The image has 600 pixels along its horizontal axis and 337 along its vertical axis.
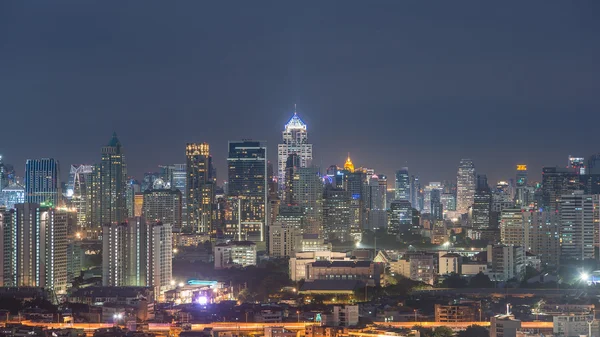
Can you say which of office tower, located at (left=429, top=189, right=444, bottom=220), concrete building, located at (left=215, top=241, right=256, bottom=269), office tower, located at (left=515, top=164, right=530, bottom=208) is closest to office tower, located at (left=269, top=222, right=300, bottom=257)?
concrete building, located at (left=215, top=241, right=256, bottom=269)

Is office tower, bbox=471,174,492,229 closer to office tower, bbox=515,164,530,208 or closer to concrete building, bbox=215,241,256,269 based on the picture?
office tower, bbox=515,164,530,208

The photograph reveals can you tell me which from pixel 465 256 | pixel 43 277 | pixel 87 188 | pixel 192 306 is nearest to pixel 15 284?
pixel 43 277

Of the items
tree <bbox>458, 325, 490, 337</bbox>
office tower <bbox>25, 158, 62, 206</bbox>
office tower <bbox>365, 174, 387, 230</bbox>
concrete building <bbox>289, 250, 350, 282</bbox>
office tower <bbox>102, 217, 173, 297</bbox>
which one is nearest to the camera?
tree <bbox>458, 325, 490, 337</bbox>

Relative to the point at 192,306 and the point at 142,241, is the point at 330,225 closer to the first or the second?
the point at 142,241

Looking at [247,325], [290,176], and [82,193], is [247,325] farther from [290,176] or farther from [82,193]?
[290,176]

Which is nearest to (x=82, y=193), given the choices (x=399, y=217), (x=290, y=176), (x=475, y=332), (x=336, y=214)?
(x=290, y=176)

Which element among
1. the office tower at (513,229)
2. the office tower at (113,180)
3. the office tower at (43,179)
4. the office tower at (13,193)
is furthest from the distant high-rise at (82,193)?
the office tower at (513,229)
